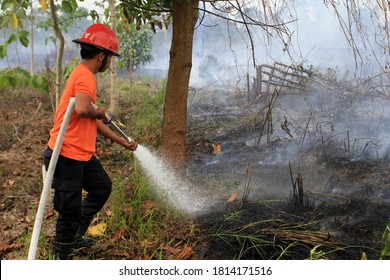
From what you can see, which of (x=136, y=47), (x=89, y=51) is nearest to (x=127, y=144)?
(x=89, y=51)

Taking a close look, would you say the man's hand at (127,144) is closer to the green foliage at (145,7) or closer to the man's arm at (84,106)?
the man's arm at (84,106)

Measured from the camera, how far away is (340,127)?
4.39 meters

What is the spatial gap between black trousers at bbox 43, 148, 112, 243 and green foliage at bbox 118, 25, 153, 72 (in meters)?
7.21

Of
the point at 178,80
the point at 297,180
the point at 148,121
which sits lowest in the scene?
the point at 297,180

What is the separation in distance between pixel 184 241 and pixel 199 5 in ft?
6.13

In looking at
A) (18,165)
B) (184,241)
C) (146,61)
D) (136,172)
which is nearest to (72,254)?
(184,241)

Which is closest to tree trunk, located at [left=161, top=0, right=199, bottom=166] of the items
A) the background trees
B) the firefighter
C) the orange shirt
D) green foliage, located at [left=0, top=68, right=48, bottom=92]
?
the background trees

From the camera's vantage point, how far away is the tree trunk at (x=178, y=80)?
10.4ft

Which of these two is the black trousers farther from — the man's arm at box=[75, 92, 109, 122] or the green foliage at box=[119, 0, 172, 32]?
the green foliage at box=[119, 0, 172, 32]

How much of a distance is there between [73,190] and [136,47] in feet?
27.1

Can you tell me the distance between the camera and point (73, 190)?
7.66ft

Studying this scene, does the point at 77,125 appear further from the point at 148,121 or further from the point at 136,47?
the point at 136,47

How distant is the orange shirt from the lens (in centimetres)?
222
